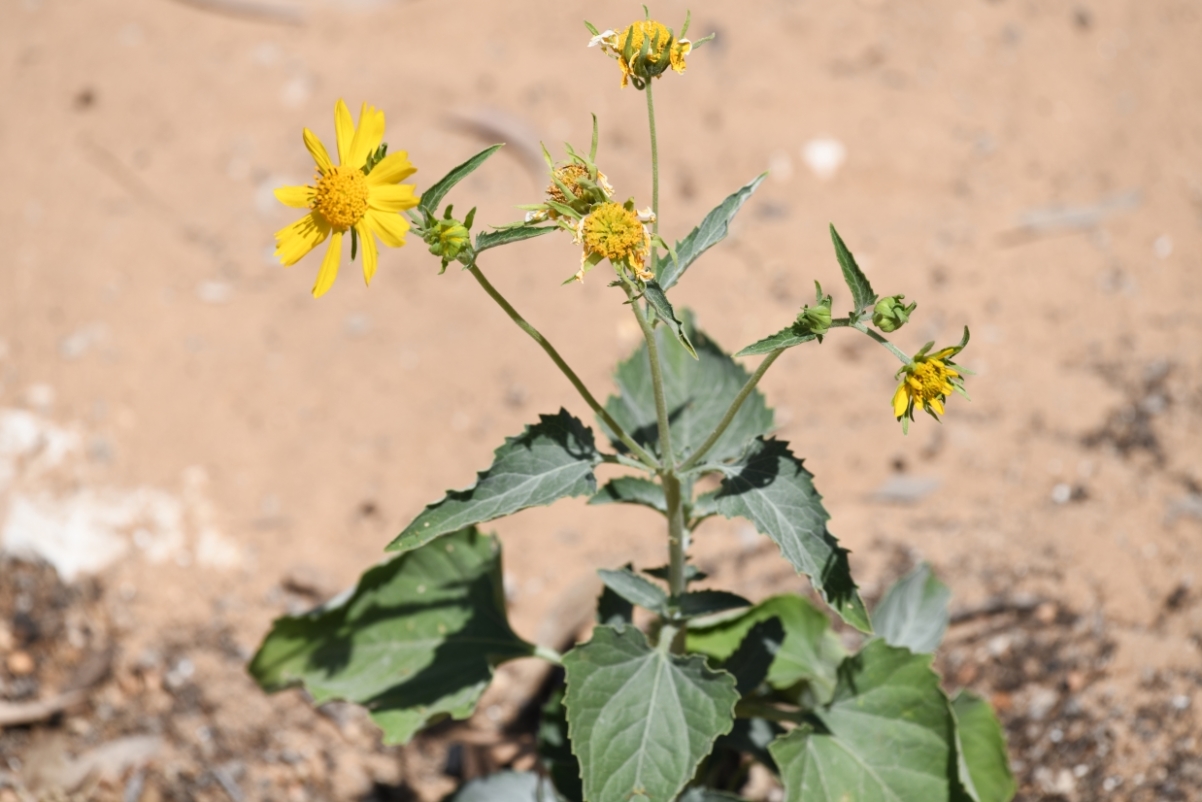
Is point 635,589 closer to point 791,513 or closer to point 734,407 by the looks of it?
point 791,513

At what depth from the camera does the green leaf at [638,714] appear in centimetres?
209

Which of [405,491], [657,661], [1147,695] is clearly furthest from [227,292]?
[1147,695]

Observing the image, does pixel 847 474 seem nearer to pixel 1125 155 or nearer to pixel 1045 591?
pixel 1045 591

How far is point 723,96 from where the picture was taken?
15.5 feet

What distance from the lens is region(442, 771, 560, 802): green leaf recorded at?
2.70 meters

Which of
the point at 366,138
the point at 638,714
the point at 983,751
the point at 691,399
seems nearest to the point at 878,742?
the point at 983,751

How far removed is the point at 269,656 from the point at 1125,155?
155 inches

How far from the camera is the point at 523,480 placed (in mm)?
1949

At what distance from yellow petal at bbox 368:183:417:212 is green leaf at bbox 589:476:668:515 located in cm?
69

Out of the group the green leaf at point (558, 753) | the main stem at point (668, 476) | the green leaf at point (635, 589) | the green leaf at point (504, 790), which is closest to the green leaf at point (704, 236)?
the main stem at point (668, 476)

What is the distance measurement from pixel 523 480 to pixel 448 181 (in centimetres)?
58

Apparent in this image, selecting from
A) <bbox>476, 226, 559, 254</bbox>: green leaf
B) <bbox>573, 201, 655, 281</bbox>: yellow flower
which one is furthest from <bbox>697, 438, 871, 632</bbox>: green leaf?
<bbox>476, 226, 559, 254</bbox>: green leaf

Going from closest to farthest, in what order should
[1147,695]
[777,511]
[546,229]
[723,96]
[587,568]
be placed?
[546,229], [777,511], [1147,695], [587,568], [723,96]

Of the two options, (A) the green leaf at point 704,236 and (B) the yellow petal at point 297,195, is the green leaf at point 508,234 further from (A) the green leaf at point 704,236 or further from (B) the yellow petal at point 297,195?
(B) the yellow petal at point 297,195
